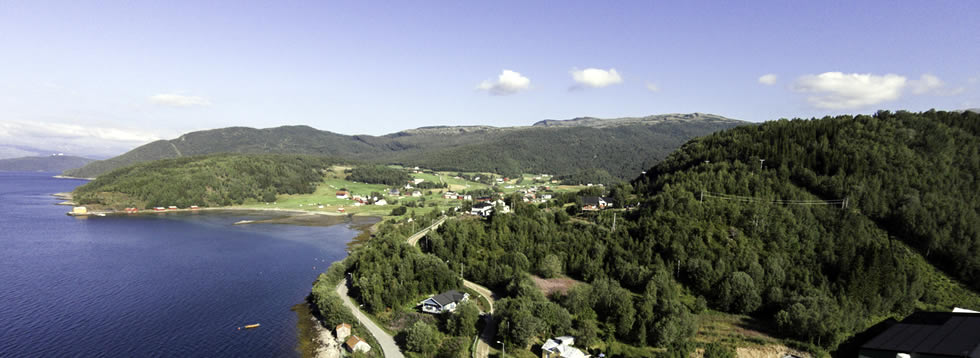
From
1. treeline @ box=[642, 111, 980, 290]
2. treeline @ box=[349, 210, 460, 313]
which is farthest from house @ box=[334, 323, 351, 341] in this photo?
treeline @ box=[642, 111, 980, 290]

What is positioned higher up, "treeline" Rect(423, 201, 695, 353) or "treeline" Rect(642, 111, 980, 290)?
"treeline" Rect(642, 111, 980, 290)

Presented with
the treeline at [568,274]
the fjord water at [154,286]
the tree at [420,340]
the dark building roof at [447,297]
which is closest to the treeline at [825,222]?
the treeline at [568,274]

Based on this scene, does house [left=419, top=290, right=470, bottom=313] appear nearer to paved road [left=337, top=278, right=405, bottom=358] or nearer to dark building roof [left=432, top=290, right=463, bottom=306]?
dark building roof [left=432, top=290, right=463, bottom=306]

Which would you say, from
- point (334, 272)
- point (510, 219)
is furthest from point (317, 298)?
point (510, 219)

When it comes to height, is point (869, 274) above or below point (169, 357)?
above

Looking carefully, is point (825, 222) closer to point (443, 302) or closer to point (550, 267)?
point (550, 267)

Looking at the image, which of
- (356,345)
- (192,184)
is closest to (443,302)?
(356,345)

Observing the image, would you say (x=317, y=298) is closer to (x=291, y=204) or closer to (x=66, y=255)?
(x=66, y=255)
